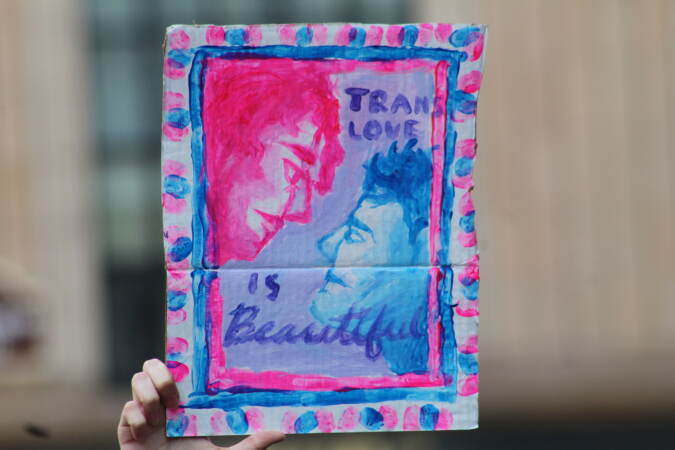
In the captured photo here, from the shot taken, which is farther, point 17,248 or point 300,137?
point 17,248

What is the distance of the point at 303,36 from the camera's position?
1.91m

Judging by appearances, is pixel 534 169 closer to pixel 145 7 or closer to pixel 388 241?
pixel 145 7

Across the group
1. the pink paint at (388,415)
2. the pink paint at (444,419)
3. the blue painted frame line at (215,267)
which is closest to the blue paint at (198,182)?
the blue painted frame line at (215,267)

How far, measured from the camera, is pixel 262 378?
1920 millimetres

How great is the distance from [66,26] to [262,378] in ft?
18.5

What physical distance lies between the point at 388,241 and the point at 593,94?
5413 millimetres

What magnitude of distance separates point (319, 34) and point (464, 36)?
→ 26 cm

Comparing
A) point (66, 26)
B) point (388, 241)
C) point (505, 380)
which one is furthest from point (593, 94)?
point (388, 241)

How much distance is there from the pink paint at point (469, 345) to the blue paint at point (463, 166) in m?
0.29

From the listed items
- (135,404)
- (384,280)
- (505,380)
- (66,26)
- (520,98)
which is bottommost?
(505,380)

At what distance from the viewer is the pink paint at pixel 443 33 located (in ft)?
6.36

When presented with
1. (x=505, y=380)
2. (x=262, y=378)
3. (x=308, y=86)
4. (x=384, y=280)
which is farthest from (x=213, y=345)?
(x=505, y=380)

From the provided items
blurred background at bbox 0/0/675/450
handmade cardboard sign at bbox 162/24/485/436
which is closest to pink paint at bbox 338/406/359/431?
handmade cardboard sign at bbox 162/24/485/436

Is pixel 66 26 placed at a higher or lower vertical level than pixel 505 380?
higher
